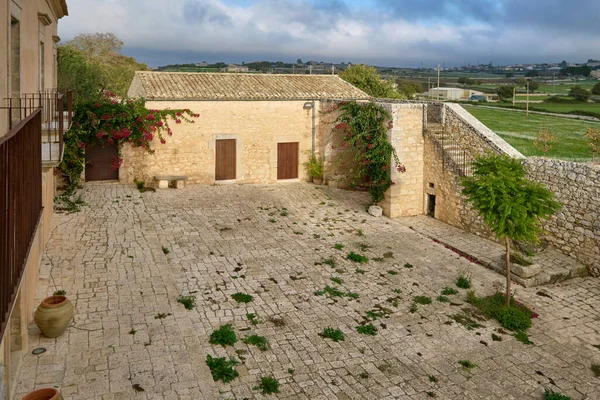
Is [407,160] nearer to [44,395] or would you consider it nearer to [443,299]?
[443,299]

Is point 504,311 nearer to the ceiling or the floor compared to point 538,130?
nearer to the floor

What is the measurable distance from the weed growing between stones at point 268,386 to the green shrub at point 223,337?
3.93 feet

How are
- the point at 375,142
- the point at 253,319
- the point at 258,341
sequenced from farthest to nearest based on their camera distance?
the point at 375,142 < the point at 253,319 < the point at 258,341

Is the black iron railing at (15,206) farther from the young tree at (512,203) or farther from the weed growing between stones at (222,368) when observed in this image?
the young tree at (512,203)

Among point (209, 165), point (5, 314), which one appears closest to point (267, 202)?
point (209, 165)

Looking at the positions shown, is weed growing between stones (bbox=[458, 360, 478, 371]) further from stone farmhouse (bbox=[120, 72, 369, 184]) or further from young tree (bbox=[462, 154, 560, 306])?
stone farmhouse (bbox=[120, 72, 369, 184])

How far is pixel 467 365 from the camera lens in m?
8.11

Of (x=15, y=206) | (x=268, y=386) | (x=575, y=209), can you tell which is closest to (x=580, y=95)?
(x=575, y=209)

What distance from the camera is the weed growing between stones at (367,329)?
354 inches

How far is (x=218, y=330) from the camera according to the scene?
8758 millimetres

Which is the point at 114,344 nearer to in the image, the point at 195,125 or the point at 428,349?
the point at 428,349

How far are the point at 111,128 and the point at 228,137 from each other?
4.25 metres

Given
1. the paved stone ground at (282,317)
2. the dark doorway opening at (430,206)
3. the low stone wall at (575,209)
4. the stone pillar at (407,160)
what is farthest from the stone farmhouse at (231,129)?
the low stone wall at (575,209)

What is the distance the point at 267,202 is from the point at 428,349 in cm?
967
